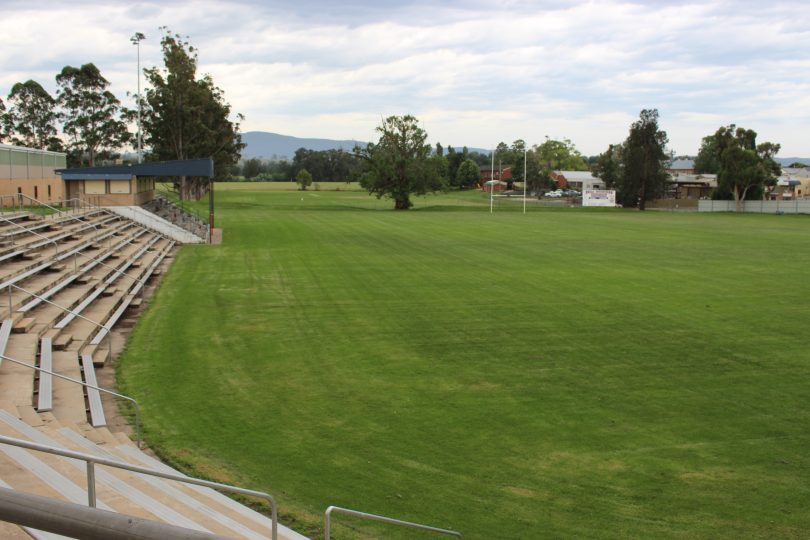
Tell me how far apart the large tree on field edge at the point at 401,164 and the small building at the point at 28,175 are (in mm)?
41649

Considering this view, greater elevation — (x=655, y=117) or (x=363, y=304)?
(x=655, y=117)

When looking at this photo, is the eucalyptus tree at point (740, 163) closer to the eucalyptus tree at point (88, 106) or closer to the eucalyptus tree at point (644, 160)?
the eucalyptus tree at point (644, 160)

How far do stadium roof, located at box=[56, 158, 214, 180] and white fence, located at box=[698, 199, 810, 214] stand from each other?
67747mm

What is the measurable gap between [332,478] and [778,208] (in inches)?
3457

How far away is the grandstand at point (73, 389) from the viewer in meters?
6.60

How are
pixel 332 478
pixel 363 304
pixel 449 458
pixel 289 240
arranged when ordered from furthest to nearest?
pixel 289 240 → pixel 363 304 → pixel 449 458 → pixel 332 478

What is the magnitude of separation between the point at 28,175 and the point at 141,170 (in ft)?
19.9

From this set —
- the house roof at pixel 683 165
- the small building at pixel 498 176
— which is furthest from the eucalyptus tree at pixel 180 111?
the house roof at pixel 683 165

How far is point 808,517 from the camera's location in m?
8.36

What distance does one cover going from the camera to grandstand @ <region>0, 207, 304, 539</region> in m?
6.60

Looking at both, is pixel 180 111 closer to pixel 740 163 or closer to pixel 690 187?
pixel 740 163

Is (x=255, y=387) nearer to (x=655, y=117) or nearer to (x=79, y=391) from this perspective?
(x=79, y=391)

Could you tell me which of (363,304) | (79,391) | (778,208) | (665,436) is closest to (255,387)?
(79,391)

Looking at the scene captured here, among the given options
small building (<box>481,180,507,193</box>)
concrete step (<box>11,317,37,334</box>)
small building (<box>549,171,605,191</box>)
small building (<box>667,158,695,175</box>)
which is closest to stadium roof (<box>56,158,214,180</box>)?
concrete step (<box>11,317,37,334</box>)
